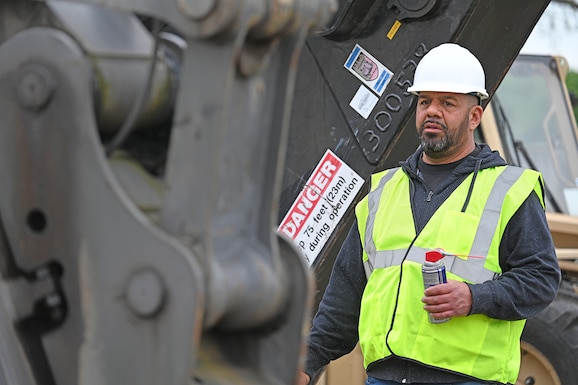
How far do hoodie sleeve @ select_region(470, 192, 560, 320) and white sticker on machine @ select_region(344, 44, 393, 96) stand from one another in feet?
3.42

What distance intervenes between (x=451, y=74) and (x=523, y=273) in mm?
709

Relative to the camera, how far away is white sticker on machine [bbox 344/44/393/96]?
482 cm

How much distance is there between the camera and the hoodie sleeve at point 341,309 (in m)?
4.19

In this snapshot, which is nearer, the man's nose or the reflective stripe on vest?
the reflective stripe on vest

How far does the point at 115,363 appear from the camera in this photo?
6.60 ft

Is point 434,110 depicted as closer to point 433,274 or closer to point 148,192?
point 433,274

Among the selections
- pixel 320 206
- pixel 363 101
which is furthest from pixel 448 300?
pixel 363 101

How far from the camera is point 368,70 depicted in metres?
4.84

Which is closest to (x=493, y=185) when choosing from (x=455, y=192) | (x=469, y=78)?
(x=455, y=192)

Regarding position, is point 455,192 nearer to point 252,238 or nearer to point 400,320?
point 400,320

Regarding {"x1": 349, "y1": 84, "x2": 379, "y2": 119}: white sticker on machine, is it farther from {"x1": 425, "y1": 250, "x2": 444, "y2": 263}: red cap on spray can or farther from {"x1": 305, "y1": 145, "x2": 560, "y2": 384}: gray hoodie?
{"x1": 425, "y1": 250, "x2": 444, "y2": 263}: red cap on spray can

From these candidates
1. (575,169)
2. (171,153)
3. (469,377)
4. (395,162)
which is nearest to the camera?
(171,153)

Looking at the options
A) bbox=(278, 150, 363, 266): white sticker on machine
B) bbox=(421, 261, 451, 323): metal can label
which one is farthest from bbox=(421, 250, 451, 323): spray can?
bbox=(278, 150, 363, 266): white sticker on machine

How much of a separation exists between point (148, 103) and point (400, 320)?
6.44 ft
